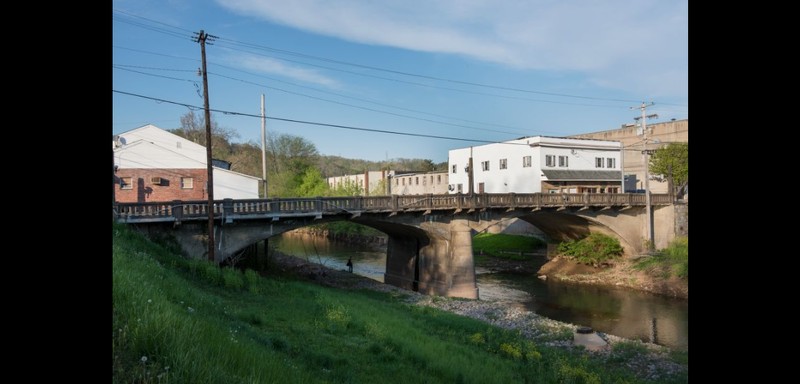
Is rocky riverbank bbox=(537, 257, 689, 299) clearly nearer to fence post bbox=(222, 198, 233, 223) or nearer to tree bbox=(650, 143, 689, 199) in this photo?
tree bbox=(650, 143, 689, 199)

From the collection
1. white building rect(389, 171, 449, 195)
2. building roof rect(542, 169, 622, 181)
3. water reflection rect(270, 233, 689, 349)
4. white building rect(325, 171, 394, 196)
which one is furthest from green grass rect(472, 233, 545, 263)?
white building rect(389, 171, 449, 195)

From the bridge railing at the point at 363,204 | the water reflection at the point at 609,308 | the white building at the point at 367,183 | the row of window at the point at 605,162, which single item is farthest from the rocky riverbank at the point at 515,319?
the white building at the point at 367,183

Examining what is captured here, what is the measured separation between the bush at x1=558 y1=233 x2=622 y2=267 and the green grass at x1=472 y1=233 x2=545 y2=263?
507 cm

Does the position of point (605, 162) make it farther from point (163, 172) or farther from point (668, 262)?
point (163, 172)

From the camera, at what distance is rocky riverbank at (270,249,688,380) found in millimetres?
16281

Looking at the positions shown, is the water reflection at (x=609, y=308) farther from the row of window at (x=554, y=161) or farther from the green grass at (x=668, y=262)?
the row of window at (x=554, y=161)

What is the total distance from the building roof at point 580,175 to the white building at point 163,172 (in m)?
28.1

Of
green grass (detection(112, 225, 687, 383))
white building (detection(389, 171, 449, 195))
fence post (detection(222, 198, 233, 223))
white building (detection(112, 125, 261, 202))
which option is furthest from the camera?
white building (detection(389, 171, 449, 195))

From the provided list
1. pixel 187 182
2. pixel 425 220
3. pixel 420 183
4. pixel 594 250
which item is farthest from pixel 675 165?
pixel 187 182

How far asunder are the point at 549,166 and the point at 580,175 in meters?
3.75

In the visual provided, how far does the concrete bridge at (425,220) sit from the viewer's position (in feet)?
78.7

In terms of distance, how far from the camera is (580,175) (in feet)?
165
